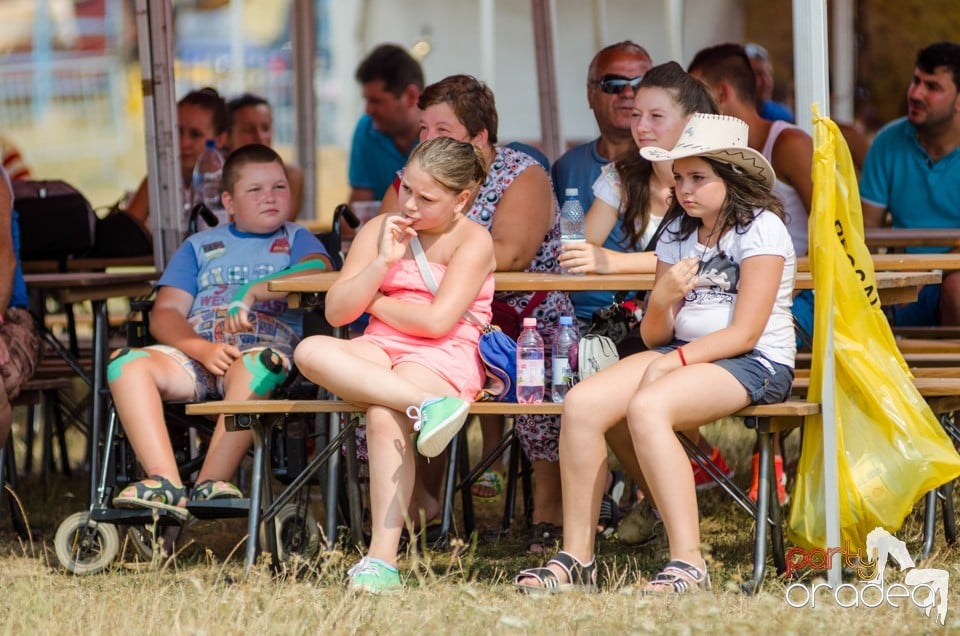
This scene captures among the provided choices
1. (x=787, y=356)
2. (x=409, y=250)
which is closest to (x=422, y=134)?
(x=409, y=250)

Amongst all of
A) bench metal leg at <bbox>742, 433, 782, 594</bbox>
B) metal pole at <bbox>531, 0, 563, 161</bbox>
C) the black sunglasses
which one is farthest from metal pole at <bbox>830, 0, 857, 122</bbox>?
bench metal leg at <bbox>742, 433, 782, 594</bbox>

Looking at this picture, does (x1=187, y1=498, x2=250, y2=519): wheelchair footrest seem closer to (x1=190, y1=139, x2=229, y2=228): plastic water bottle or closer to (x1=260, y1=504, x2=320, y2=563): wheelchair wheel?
(x1=260, y1=504, x2=320, y2=563): wheelchair wheel

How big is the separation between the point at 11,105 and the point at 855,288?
18444 millimetres

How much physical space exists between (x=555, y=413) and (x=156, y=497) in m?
1.20

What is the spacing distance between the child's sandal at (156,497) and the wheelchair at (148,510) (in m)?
0.03

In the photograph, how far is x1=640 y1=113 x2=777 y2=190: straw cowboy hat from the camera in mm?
4039

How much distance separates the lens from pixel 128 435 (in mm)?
4555

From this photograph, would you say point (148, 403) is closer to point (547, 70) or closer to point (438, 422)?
point (438, 422)

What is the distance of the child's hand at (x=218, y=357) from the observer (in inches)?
184

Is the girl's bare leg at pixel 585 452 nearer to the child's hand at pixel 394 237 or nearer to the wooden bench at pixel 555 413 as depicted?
the wooden bench at pixel 555 413

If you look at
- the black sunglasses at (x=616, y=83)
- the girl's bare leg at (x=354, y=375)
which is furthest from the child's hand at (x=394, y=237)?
the black sunglasses at (x=616, y=83)

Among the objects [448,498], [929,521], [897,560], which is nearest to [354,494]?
[448,498]

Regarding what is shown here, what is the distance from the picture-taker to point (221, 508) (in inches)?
171

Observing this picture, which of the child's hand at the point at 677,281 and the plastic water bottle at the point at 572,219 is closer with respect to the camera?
the child's hand at the point at 677,281
